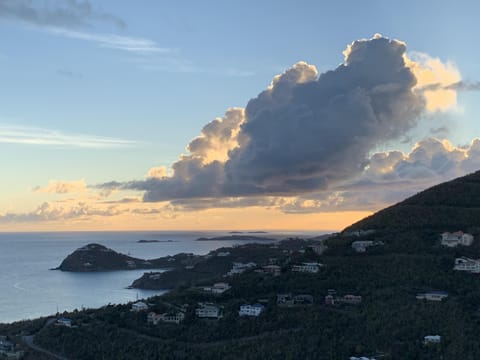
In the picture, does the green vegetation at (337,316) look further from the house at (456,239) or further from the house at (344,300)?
the house at (456,239)

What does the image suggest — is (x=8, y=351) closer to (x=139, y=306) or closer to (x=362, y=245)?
(x=139, y=306)

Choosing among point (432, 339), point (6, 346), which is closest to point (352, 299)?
point (432, 339)

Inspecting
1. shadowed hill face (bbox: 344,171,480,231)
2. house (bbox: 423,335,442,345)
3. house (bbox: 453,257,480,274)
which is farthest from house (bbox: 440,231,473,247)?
house (bbox: 423,335,442,345)

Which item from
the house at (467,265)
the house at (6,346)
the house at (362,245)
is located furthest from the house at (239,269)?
the house at (6,346)

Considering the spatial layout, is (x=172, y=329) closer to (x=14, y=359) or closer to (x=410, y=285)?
(x=14, y=359)

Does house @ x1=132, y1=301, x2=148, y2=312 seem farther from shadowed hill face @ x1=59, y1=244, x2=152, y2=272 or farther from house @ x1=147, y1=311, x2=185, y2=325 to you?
shadowed hill face @ x1=59, y1=244, x2=152, y2=272

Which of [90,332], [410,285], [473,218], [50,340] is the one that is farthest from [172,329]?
[473,218]
